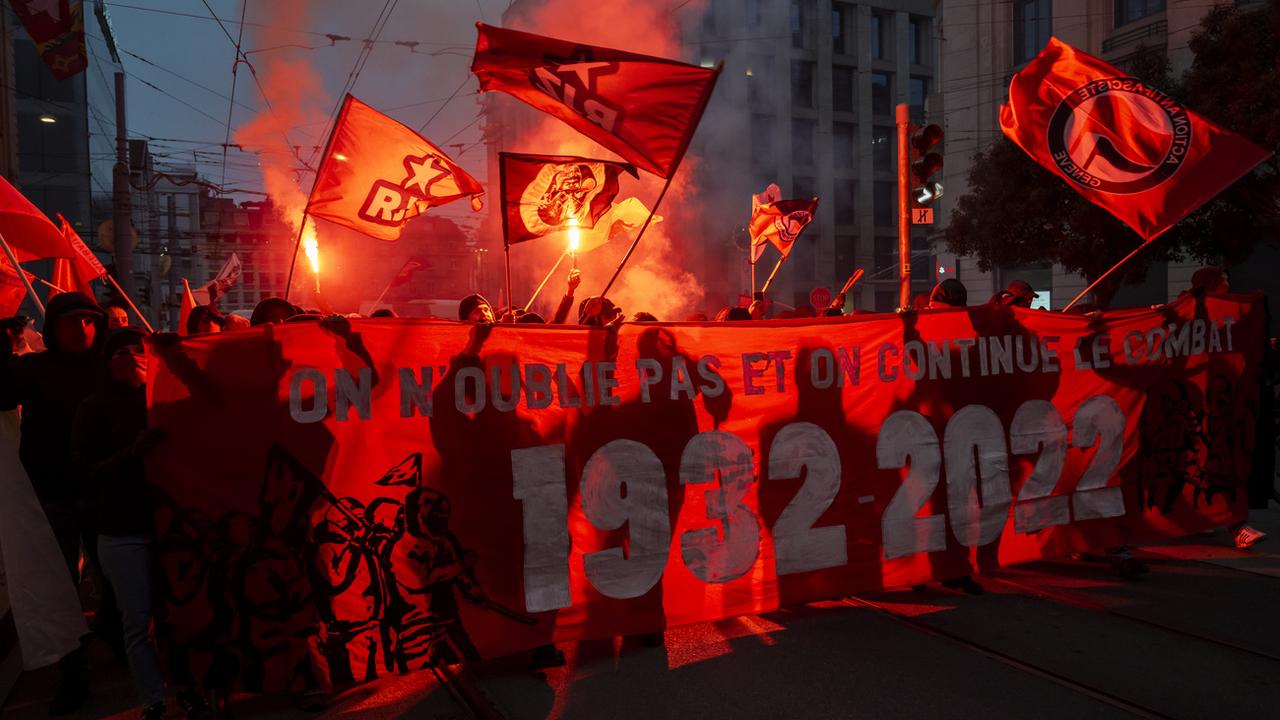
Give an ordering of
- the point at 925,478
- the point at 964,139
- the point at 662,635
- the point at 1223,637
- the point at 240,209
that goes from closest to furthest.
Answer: the point at 1223,637
the point at 662,635
the point at 925,478
the point at 964,139
the point at 240,209

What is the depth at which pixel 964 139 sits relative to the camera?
26.2 meters

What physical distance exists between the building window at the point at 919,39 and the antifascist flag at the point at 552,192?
42.4 m

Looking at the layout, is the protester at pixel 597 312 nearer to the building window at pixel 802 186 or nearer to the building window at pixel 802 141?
the building window at pixel 802 186

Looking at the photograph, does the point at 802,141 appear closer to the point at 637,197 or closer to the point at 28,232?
the point at 637,197

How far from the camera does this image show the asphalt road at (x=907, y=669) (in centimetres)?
390

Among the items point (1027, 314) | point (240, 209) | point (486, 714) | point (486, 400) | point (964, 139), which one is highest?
point (240, 209)

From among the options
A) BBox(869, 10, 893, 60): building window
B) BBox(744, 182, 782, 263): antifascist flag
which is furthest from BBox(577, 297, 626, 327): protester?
BBox(869, 10, 893, 60): building window

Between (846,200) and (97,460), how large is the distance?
138ft

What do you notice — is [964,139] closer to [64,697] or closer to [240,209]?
[64,697]

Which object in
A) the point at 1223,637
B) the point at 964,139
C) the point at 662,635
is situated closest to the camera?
the point at 1223,637

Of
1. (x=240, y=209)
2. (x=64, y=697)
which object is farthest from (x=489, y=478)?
(x=240, y=209)

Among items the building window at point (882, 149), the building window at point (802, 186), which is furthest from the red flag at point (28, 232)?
the building window at point (882, 149)

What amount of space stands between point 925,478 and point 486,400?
2.59m

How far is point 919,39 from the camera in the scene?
45.2 metres
